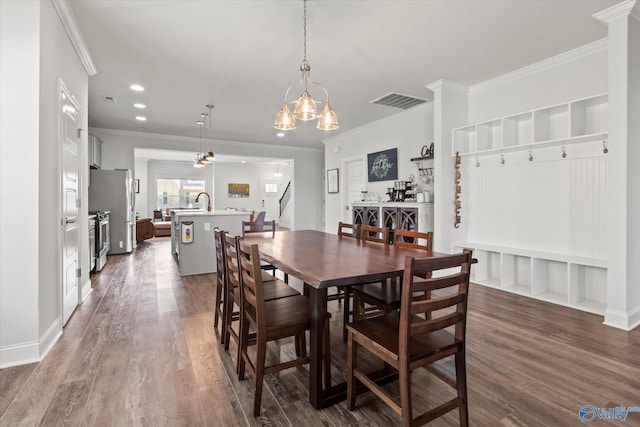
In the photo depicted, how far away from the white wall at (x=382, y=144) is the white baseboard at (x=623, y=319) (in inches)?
107

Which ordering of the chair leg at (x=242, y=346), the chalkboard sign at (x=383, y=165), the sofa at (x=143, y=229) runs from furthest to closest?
1. the sofa at (x=143, y=229)
2. the chalkboard sign at (x=383, y=165)
3. the chair leg at (x=242, y=346)

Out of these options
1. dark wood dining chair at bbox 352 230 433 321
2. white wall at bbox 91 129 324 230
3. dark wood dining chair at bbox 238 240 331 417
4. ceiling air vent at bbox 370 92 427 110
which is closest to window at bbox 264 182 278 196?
white wall at bbox 91 129 324 230

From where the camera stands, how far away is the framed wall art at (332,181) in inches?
296

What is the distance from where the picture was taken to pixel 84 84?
140 inches

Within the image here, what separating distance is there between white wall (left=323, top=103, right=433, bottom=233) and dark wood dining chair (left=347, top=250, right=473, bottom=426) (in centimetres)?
383

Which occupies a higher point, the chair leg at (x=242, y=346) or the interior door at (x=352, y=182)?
the interior door at (x=352, y=182)

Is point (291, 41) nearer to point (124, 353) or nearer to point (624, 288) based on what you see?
point (124, 353)

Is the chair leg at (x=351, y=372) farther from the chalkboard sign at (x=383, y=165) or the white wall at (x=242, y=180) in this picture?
the white wall at (x=242, y=180)

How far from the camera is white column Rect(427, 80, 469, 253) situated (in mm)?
4230

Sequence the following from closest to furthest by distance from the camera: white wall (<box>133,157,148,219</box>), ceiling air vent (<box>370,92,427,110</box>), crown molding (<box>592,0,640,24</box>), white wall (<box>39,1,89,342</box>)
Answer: white wall (<box>39,1,89,342</box>) → crown molding (<box>592,0,640,24</box>) → ceiling air vent (<box>370,92,427,110</box>) → white wall (<box>133,157,148,219</box>)

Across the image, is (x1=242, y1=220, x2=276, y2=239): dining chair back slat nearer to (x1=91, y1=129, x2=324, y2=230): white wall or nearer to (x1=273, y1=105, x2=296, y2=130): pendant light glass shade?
(x1=273, y1=105, x2=296, y2=130): pendant light glass shade

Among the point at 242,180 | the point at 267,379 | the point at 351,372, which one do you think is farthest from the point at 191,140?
the point at 351,372

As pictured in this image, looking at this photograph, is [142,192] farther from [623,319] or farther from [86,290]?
[623,319]

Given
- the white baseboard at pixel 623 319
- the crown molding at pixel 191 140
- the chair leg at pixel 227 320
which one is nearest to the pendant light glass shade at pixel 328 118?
the chair leg at pixel 227 320
